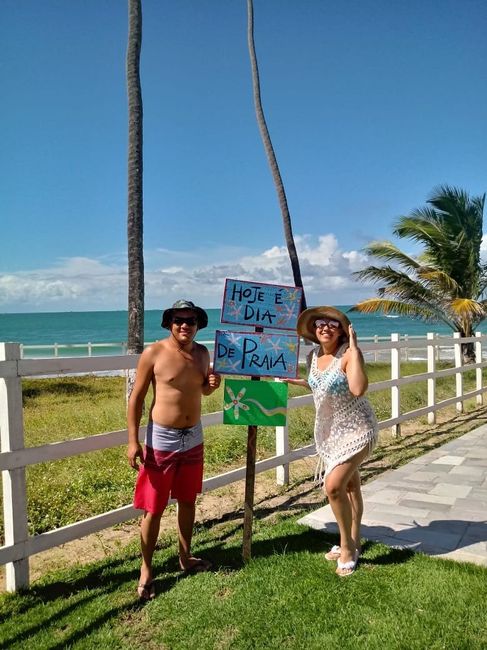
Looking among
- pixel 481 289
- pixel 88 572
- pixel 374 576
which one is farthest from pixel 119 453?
pixel 481 289

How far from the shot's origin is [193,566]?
3777mm

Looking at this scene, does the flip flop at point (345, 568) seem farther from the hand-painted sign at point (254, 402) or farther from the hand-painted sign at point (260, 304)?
the hand-painted sign at point (260, 304)

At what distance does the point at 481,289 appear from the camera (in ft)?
55.5

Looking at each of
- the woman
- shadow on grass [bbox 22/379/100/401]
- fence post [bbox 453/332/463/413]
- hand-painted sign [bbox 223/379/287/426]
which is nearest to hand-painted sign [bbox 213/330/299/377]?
hand-painted sign [bbox 223/379/287/426]

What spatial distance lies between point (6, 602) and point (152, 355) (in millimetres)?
1694

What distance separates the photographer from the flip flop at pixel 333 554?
12.5 feet

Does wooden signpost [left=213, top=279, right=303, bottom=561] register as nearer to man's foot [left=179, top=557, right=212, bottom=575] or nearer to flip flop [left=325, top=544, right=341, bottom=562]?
man's foot [left=179, top=557, right=212, bottom=575]

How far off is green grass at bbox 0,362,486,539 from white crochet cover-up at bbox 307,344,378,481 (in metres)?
2.48

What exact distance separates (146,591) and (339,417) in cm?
157

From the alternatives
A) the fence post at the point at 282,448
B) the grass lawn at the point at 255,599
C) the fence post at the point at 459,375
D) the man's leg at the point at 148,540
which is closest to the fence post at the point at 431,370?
the fence post at the point at 459,375

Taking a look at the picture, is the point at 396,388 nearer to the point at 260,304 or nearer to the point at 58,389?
the point at 260,304

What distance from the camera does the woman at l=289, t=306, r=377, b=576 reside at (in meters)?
3.52

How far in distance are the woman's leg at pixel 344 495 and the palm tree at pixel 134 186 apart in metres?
7.41

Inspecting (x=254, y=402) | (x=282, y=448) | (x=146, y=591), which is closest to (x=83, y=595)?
(x=146, y=591)
